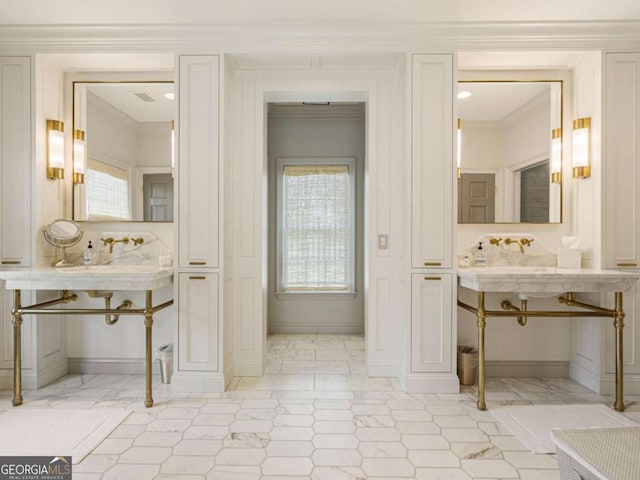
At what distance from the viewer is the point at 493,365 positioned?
10.8 feet

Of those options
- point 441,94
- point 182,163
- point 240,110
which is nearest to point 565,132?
point 441,94

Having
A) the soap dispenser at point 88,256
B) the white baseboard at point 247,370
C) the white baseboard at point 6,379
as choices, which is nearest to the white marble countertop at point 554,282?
the white baseboard at point 247,370

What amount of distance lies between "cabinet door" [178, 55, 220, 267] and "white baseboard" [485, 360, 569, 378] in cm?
236

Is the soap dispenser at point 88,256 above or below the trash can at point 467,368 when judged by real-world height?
above

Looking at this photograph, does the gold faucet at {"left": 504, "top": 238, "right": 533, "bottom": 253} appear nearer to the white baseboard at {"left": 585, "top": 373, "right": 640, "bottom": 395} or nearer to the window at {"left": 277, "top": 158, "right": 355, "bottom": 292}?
the white baseboard at {"left": 585, "top": 373, "right": 640, "bottom": 395}

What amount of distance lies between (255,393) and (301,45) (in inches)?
98.7

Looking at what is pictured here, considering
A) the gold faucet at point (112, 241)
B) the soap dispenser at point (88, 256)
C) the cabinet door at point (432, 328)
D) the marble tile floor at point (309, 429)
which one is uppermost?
the gold faucet at point (112, 241)

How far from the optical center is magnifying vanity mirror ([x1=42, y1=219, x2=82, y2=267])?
9.91ft

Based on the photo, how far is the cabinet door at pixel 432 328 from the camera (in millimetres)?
2973

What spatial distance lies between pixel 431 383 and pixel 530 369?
93 centimetres

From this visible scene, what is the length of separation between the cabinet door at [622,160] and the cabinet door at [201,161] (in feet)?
9.07

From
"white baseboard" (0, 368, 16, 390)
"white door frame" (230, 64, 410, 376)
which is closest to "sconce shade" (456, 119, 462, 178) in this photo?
"white door frame" (230, 64, 410, 376)

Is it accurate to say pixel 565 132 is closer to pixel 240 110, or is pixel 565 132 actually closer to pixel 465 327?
pixel 465 327

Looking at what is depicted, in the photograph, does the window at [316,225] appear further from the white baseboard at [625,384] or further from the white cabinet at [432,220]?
the white baseboard at [625,384]
